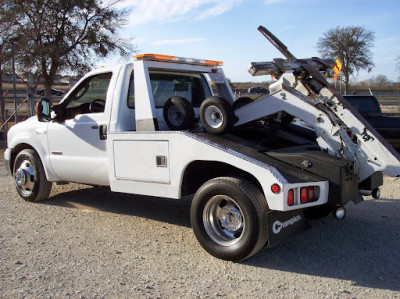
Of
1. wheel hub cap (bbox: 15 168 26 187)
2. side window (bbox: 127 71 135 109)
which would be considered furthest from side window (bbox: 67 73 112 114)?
wheel hub cap (bbox: 15 168 26 187)

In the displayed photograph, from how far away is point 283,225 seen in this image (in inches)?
172

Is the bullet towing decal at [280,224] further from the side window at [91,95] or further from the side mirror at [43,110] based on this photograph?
the side mirror at [43,110]

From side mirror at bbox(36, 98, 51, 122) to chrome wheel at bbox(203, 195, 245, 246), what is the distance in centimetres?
324

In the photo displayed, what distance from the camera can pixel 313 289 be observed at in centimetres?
392

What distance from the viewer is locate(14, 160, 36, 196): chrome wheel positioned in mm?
7035

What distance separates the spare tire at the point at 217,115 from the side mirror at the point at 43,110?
9.43ft

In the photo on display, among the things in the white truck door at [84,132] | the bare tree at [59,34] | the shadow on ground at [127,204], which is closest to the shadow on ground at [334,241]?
the shadow on ground at [127,204]

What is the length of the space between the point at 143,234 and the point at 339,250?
7.66ft

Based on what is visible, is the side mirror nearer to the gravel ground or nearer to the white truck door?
the white truck door

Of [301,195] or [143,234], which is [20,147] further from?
[301,195]

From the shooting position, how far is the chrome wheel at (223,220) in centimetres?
455

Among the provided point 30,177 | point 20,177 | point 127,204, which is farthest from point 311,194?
point 20,177

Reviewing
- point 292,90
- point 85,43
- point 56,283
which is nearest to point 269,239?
point 292,90

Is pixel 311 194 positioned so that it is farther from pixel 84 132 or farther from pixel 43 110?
pixel 43 110
